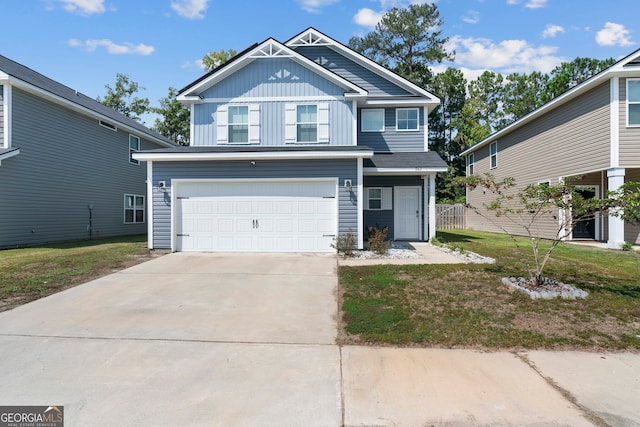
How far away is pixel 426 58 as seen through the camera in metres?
33.0

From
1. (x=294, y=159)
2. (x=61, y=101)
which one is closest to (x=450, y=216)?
(x=294, y=159)

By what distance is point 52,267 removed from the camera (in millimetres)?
8320

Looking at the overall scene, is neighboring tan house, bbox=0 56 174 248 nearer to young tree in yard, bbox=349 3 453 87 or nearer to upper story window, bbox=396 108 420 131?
upper story window, bbox=396 108 420 131

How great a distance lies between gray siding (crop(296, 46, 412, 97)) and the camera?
15.1 m

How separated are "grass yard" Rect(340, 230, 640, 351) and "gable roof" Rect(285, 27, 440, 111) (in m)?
9.46

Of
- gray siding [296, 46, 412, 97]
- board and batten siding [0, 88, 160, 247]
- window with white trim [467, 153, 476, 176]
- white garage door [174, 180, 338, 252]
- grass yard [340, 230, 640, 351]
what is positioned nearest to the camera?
grass yard [340, 230, 640, 351]

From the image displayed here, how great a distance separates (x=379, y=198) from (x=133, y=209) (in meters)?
13.4

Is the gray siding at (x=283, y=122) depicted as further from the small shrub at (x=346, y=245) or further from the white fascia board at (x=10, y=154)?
the white fascia board at (x=10, y=154)

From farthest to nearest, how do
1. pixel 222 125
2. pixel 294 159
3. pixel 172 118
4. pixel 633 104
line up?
pixel 172 118 → pixel 222 125 → pixel 633 104 → pixel 294 159

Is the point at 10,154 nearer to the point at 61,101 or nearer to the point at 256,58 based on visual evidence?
the point at 61,101

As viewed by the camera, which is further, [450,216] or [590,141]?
[450,216]

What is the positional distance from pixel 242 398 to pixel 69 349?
242 centimetres

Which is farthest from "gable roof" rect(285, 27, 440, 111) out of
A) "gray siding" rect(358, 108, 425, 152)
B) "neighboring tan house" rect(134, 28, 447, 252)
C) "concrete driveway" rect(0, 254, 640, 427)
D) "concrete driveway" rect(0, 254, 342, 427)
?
"concrete driveway" rect(0, 254, 640, 427)

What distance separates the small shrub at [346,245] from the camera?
9930 millimetres
